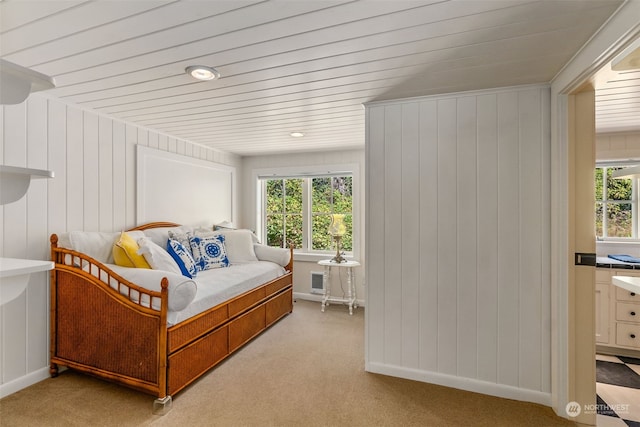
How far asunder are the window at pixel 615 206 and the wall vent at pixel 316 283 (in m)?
3.33

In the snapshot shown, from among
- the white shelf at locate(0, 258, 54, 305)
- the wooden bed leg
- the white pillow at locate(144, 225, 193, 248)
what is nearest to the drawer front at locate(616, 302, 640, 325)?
the wooden bed leg

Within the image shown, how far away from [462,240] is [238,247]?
2527 mm

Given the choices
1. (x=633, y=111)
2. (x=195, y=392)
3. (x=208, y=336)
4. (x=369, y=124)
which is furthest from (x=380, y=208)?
(x=633, y=111)

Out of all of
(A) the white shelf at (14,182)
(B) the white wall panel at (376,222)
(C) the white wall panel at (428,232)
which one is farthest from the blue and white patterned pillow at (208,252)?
(A) the white shelf at (14,182)

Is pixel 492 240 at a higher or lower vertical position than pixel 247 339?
higher

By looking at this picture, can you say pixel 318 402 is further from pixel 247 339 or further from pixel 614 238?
pixel 614 238

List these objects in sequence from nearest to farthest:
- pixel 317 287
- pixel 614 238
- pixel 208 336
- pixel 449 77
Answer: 1. pixel 449 77
2. pixel 208 336
3. pixel 614 238
4. pixel 317 287

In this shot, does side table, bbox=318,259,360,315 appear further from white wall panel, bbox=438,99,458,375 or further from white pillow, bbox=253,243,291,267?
white wall panel, bbox=438,99,458,375

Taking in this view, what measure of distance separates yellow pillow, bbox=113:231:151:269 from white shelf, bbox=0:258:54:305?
1.51m

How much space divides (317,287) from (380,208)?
2.36 meters

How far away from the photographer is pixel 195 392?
7.07ft

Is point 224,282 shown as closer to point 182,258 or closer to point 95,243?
point 182,258

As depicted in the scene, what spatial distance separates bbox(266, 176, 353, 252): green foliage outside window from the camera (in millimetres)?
4391

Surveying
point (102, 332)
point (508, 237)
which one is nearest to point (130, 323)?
point (102, 332)
